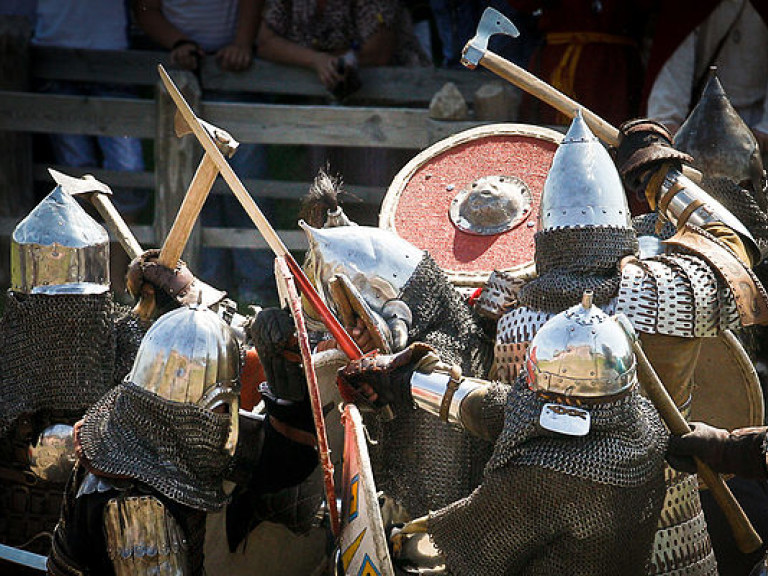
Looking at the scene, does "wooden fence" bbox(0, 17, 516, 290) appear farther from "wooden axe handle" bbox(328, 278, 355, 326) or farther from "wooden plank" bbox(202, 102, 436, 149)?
"wooden axe handle" bbox(328, 278, 355, 326)

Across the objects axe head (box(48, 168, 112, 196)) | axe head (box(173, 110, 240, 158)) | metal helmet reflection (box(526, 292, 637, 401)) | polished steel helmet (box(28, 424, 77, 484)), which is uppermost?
axe head (box(173, 110, 240, 158))

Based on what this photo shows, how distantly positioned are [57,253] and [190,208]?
1.83 ft

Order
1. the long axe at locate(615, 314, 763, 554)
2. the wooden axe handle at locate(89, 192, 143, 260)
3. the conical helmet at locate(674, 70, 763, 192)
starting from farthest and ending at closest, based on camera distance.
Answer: the wooden axe handle at locate(89, 192, 143, 260) < the conical helmet at locate(674, 70, 763, 192) < the long axe at locate(615, 314, 763, 554)

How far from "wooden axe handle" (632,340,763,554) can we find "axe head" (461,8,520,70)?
6.02ft

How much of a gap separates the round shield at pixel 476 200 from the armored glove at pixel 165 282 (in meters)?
0.85

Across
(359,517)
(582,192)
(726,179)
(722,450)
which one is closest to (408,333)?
(582,192)

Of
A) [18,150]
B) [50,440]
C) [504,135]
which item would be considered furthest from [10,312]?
[18,150]

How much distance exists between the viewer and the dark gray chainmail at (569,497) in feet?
11.9

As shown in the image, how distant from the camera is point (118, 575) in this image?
12.8ft

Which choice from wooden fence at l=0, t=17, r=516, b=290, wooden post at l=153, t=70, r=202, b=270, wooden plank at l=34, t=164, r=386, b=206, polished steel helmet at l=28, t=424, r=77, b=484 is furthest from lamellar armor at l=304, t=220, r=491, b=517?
wooden post at l=153, t=70, r=202, b=270

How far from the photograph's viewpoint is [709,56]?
722cm

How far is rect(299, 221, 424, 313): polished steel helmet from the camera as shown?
468 cm

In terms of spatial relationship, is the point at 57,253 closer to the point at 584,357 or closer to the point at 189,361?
the point at 189,361

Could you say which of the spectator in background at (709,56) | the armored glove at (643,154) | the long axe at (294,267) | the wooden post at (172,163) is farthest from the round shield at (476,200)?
the wooden post at (172,163)
